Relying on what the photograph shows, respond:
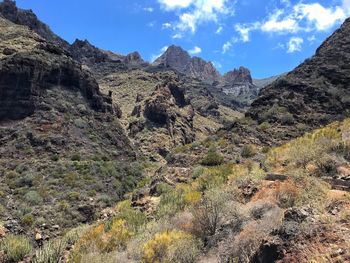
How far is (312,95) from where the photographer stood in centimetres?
3234

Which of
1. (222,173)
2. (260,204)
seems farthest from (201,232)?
(222,173)

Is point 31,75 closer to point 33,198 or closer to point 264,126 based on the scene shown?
point 33,198

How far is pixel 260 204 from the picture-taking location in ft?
38.6

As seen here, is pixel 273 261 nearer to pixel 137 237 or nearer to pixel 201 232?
pixel 201 232

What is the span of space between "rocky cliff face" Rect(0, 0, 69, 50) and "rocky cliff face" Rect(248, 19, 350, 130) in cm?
7676

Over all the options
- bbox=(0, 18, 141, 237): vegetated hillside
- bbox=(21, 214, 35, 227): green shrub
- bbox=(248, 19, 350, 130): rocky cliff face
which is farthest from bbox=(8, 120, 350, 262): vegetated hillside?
bbox=(0, 18, 141, 237): vegetated hillside

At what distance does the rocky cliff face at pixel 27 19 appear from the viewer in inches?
3964

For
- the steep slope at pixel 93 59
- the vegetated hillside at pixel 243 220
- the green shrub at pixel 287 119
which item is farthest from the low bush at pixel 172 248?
the steep slope at pixel 93 59

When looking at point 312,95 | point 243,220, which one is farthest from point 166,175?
point 312,95

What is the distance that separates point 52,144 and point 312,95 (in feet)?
80.6

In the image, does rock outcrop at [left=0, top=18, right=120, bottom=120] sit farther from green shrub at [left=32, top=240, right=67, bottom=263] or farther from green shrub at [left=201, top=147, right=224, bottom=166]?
green shrub at [left=32, top=240, right=67, bottom=263]

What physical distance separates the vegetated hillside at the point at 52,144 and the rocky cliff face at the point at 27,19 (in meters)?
38.9

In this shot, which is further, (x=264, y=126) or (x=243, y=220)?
(x=264, y=126)

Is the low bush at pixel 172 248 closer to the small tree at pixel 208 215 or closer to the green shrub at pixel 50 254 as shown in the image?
the small tree at pixel 208 215
